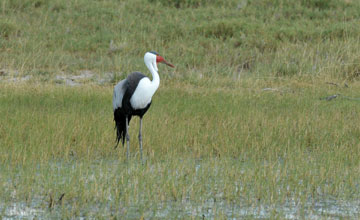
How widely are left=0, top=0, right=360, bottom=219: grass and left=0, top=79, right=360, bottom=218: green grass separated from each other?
0.08ft

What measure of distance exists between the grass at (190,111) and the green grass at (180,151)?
24 millimetres

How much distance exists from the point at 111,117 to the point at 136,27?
817cm

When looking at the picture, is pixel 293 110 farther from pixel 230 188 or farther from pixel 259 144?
pixel 230 188

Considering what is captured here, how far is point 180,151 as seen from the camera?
7332 mm

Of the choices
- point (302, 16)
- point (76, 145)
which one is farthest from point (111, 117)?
point (302, 16)

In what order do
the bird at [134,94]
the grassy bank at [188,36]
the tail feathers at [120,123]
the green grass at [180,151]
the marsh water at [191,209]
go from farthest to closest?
1. the grassy bank at [188,36]
2. the tail feathers at [120,123]
3. the bird at [134,94]
4. the green grass at [180,151]
5. the marsh water at [191,209]

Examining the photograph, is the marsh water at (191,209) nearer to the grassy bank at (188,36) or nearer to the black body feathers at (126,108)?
the black body feathers at (126,108)

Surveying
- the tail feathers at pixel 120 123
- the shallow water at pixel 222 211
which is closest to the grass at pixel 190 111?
the shallow water at pixel 222 211

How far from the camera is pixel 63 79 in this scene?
12453 mm

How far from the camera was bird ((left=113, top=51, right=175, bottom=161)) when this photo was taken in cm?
717

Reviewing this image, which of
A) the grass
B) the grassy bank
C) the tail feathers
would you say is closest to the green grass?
the grass

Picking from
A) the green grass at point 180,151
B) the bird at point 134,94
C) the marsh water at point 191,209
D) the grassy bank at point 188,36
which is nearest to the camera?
the marsh water at point 191,209

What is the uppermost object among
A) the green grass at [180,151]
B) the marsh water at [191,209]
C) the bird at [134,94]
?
the bird at [134,94]

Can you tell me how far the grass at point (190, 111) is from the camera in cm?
535
